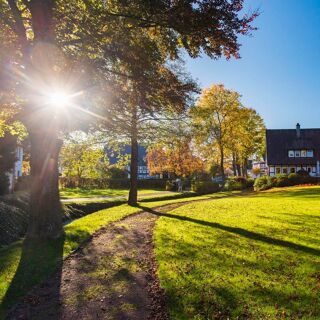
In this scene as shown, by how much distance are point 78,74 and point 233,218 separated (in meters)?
9.41

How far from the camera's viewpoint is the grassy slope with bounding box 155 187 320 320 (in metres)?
6.48

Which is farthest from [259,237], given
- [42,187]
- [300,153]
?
[300,153]

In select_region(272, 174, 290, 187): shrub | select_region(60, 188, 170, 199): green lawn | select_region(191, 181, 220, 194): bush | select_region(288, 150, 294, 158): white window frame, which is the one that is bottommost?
select_region(60, 188, 170, 199): green lawn

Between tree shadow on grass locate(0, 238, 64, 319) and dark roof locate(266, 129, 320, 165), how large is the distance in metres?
54.3

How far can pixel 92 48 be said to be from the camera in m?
13.2

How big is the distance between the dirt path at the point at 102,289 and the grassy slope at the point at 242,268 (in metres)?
0.40

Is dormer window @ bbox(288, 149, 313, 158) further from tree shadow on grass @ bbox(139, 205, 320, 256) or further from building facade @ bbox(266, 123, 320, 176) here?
tree shadow on grass @ bbox(139, 205, 320, 256)

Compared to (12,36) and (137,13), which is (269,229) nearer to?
(137,13)

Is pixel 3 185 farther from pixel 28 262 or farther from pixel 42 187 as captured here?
pixel 28 262

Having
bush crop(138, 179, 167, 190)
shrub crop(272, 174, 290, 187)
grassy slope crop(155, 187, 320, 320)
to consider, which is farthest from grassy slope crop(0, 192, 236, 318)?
bush crop(138, 179, 167, 190)

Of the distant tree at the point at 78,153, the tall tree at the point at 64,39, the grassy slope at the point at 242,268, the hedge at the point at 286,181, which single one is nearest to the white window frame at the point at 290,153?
the hedge at the point at 286,181

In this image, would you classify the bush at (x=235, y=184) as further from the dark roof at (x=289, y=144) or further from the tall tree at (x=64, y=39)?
the tall tree at (x=64, y=39)

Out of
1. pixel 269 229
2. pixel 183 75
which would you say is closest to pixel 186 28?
pixel 269 229

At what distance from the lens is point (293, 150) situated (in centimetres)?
6159
